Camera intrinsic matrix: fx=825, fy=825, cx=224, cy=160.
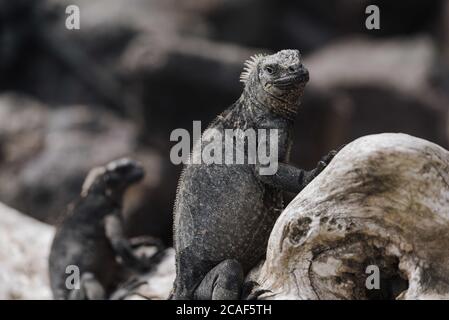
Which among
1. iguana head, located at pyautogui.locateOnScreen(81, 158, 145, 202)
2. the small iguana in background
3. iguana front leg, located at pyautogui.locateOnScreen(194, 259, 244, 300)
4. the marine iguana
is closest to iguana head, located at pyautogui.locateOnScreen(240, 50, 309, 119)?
the small iguana in background

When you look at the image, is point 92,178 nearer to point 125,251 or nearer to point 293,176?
point 125,251

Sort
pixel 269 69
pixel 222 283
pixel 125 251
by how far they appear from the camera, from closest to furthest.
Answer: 1. pixel 222 283
2. pixel 269 69
3. pixel 125 251

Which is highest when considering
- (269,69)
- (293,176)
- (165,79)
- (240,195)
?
(165,79)

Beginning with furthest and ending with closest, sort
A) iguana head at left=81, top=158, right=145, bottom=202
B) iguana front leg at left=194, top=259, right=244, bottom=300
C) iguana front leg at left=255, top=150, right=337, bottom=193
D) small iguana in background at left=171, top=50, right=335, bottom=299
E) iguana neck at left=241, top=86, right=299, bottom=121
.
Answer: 1. iguana head at left=81, top=158, right=145, bottom=202
2. iguana neck at left=241, top=86, right=299, bottom=121
3. small iguana in background at left=171, top=50, right=335, bottom=299
4. iguana front leg at left=255, top=150, right=337, bottom=193
5. iguana front leg at left=194, top=259, right=244, bottom=300

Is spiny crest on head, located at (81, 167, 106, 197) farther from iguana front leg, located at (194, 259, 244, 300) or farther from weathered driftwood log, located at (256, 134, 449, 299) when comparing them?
weathered driftwood log, located at (256, 134, 449, 299)

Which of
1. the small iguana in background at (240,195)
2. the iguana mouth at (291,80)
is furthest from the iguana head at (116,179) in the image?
the iguana mouth at (291,80)

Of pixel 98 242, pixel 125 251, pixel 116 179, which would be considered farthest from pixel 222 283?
pixel 116 179

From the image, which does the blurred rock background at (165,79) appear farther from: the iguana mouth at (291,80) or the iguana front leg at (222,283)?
the iguana mouth at (291,80)

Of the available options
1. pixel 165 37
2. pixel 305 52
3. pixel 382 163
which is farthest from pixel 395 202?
pixel 305 52
